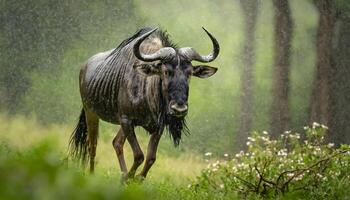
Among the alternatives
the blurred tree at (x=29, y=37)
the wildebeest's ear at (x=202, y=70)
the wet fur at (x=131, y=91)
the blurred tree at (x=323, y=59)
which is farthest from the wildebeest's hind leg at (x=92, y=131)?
the blurred tree at (x=323, y=59)

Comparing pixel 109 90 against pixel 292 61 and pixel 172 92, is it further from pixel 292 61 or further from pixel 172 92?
pixel 292 61

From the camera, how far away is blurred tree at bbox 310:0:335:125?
11945 mm

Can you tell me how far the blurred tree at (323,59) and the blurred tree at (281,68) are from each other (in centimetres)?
42

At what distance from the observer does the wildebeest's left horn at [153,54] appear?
19.2ft

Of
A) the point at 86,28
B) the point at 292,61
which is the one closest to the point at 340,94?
the point at 292,61

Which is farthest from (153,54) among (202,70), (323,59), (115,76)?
(323,59)

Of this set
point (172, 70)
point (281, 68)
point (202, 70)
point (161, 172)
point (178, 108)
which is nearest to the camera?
point (178, 108)

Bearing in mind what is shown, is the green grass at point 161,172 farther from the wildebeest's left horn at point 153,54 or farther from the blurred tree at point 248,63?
→ the wildebeest's left horn at point 153,54

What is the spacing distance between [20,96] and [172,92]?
280 inches

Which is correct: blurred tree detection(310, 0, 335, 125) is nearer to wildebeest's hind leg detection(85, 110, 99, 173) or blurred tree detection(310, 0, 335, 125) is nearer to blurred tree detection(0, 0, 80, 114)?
blurred tree detection(0, 0, 80, 114)

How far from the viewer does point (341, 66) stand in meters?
12.1

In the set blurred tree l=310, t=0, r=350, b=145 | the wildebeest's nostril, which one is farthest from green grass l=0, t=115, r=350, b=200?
blurred tree l=310, t=0, r=350, b=145

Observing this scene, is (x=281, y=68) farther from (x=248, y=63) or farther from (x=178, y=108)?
(x=178, y=108)

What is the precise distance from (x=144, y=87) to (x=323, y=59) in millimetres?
6420
